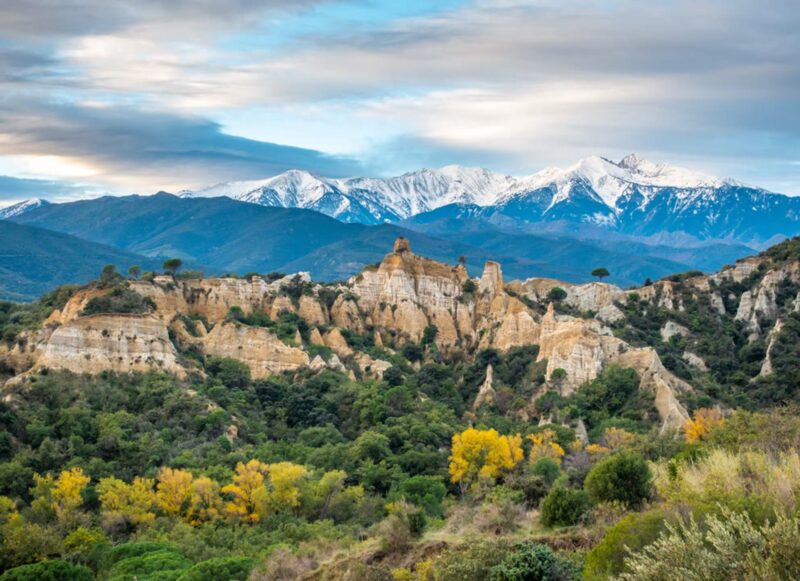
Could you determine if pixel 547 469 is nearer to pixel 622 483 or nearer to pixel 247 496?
pixel 622 483

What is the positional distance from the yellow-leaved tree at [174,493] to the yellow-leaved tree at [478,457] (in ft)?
44.9

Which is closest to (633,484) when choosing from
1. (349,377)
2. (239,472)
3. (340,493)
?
(340,493)

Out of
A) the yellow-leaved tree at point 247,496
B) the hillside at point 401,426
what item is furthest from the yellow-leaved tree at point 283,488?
the yellow-leaved tree at point 247,496

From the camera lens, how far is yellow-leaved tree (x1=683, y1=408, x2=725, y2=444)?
43.1 metres

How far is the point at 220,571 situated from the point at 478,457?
20402mm

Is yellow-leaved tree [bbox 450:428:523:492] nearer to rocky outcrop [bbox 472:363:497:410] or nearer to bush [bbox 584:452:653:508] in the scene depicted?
rocky outcrop [bbox 472:363:497:410]

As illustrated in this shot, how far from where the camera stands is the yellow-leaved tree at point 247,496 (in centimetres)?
4194

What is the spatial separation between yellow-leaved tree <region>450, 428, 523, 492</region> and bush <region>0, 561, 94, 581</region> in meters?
20.6

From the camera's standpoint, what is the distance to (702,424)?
47.4 metres

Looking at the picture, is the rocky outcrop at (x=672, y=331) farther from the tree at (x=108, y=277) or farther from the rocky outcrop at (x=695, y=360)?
the tree at (x=108, y=277)

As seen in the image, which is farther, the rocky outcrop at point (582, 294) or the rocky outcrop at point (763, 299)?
the rocky outcrop at point (582, 294)

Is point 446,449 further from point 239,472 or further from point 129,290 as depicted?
point 129,290

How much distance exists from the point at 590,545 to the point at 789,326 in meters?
47.3

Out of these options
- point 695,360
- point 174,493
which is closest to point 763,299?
point 695,360
